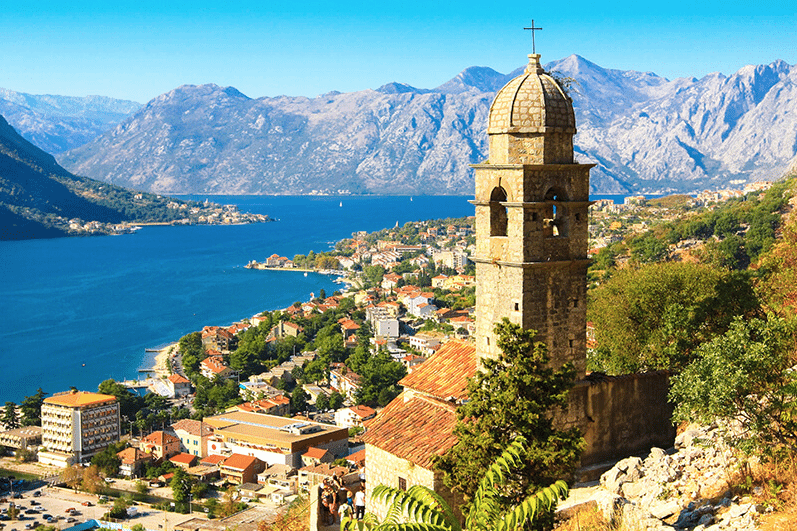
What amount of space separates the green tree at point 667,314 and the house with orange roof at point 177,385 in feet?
145

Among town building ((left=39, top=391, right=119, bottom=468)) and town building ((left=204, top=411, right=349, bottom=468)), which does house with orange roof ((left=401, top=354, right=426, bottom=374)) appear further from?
town building ((left=39, top=391, right=119, bottom=468))

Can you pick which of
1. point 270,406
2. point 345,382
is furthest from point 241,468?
point 345,382

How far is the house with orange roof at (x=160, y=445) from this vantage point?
1684 inches

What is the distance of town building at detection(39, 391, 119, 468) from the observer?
44719 mm

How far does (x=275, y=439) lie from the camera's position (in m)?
39.8

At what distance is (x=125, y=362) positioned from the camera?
60781 millimetres

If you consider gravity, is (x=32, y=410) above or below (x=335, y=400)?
below

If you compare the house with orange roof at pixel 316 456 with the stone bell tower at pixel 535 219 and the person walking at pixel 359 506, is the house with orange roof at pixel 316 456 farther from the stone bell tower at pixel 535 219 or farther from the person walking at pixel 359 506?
the stone bell tower at pixel 535 219

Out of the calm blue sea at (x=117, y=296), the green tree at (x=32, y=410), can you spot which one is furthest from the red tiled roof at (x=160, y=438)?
the calm blue sea at (x=117, y=296)

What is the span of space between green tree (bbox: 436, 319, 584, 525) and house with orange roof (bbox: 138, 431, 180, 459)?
37608 millimetres

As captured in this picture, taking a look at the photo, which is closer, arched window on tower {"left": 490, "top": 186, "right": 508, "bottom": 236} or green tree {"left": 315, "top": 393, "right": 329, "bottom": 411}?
arched window on tower {"left": 490, "top": 186, "right": 508, "bottom": 236}

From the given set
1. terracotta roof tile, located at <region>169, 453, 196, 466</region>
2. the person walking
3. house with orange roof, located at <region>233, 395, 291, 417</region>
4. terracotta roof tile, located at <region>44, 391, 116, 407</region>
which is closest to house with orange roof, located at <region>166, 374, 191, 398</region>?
terracotta roof tile, located at <region>44, 391, 116, 407</region>

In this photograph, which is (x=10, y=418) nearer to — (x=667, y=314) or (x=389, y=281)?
(x=667, y=314)

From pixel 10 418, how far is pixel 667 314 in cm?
4612
